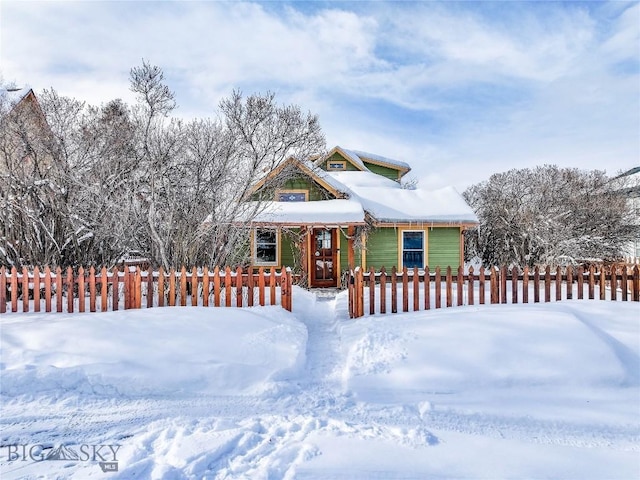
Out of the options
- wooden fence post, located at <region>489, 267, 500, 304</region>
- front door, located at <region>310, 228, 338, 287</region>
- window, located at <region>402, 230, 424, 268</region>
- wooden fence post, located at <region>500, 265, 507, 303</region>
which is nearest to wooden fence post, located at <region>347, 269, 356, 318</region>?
wooden fence post, located at <region>489, 267, 500, 304</region>

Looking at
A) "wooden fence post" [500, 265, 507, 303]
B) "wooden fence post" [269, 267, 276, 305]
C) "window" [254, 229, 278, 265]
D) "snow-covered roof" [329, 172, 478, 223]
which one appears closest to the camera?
"wooden fence post" [269, 267, 276, 305]

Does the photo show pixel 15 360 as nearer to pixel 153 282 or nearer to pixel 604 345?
pixel 153 282

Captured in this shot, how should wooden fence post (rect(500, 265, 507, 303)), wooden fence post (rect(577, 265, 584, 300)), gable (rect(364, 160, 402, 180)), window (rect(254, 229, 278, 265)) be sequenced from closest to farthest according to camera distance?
wooden fence post (rect(500, 265, 507, 303))
wooden fence post (rect(577, 265, 584, 300))
window (rect(254, 229, 278, 265))
gable (rect(364, 160, 402, 180))

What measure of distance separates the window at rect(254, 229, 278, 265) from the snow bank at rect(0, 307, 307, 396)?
903 centimetres

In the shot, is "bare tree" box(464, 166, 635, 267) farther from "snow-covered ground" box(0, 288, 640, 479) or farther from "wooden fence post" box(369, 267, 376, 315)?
"snow-covered ground" box(0, 288, 640, 479)

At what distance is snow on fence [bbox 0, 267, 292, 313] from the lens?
691cm

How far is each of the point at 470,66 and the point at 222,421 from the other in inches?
612

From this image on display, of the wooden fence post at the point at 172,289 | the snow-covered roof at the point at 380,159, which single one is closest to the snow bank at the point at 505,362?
the wooden fence post at the point at 172,289

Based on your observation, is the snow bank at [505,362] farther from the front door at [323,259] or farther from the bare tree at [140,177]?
the front door at [323,259]

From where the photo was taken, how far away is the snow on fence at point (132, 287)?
6.91 m

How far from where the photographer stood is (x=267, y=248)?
15.4 meters

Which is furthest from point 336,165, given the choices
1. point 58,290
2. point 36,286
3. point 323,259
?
point 36,286

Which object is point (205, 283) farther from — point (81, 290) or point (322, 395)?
point (322, 395)

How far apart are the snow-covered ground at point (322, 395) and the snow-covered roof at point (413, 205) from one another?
8.66 meters
